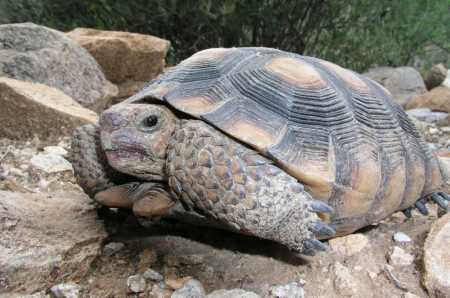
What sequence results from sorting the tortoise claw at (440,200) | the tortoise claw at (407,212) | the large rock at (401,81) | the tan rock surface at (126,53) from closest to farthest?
1. the tortoise claw at (407,212)
2. the tortoise claw at (440,200)
3. the tan rock surface at (126,53)
4. the large rock at (401,81)

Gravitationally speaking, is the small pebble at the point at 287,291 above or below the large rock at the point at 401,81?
above

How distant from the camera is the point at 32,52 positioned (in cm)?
338

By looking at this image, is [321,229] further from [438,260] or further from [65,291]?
[65,291]

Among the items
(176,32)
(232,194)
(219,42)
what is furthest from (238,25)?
(232,194)

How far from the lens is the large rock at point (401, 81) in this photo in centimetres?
709

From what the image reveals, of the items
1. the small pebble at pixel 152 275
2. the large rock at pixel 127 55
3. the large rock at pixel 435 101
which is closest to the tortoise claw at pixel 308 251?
the small pebble at pixel 152 275

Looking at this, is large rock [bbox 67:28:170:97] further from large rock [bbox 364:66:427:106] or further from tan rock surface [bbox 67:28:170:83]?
large rock [bbox 364:66:427:106]

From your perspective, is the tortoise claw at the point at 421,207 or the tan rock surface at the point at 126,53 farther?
the tan rock surface at the point at 126,53

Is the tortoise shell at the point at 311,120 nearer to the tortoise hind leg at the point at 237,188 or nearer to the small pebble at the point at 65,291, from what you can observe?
the tortoise hind leg at the point at 237,188

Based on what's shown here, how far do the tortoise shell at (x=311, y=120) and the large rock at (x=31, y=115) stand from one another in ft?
3.95

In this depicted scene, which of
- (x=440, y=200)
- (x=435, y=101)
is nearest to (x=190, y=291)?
(x=440, y=200)

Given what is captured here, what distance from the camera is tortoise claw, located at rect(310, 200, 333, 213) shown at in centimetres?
149

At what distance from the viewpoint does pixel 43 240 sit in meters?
1.52

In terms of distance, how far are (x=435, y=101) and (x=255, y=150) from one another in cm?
475
